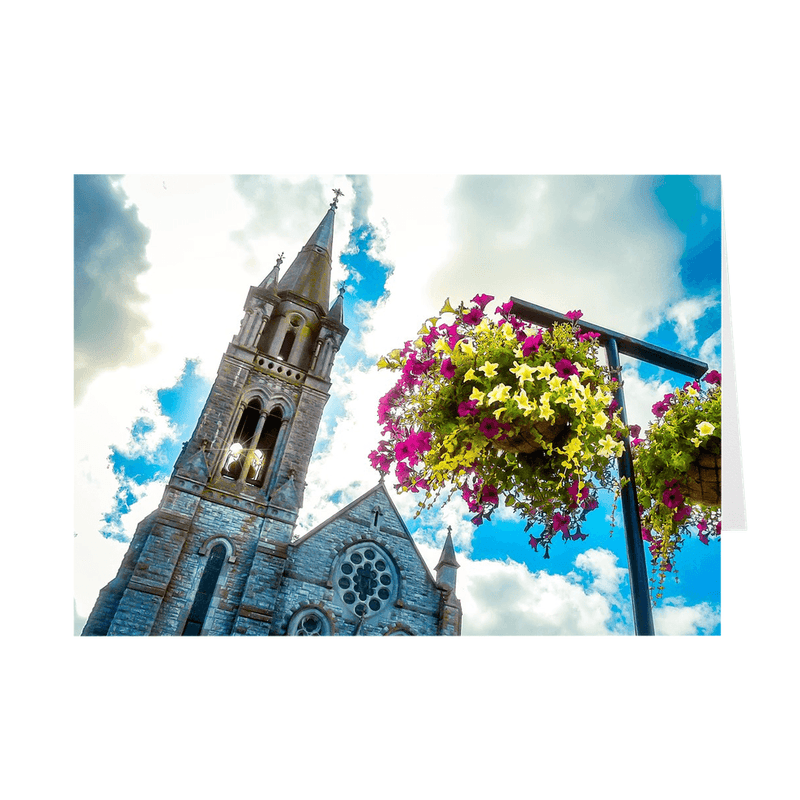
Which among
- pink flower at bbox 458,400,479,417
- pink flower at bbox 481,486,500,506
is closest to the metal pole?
pink flower at bbox 481,486,500,506

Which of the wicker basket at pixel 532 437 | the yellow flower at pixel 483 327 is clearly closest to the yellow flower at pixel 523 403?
the wicker basket at pixel 532 437

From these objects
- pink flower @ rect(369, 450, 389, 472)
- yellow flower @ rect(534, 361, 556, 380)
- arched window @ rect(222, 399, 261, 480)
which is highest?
arched window @ rect(222, 399, 261, 480)

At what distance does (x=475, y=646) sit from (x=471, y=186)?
2738 millimetres

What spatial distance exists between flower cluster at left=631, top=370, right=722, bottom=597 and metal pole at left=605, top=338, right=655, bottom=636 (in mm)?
205

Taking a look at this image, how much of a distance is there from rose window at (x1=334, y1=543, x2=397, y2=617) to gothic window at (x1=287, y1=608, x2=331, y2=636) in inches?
18.6

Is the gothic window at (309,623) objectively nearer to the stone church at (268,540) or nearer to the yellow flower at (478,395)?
the stone church at (268,540)

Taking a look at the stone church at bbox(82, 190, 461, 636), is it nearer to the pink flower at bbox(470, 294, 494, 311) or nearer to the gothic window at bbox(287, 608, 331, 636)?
the gothic window at bbox(287, 608, 331, 636)

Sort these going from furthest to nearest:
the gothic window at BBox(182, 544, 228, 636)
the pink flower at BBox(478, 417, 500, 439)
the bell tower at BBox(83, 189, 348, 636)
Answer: the gothic window at BBox(182, 544, 228, 636) < the bell tower at BBox(83, 189, 348, 636) < the pink flower at BBox(478, 417, 500, 439)

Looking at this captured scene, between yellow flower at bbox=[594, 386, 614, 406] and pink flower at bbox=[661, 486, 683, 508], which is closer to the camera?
yellow flower at bbox=[594, 386, 614, 406]

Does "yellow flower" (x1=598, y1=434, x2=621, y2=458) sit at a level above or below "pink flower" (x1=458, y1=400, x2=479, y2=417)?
below

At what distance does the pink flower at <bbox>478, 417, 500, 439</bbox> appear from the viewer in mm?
2250

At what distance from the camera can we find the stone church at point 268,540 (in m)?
8.05

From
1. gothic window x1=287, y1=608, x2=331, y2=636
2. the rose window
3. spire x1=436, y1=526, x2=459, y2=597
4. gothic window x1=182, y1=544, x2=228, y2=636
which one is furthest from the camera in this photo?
spire x1=436, y1=526, x2=459, y2=597
